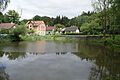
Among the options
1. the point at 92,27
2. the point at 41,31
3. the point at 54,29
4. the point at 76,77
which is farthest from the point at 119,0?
the point at 54,29

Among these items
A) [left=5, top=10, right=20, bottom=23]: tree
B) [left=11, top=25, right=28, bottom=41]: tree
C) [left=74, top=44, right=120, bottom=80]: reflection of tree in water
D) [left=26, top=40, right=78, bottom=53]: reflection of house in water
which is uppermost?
[left=5, top=10, right=20, bottom=23]: tree

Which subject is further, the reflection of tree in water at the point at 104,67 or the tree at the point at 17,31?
the tree at the point at 17,31

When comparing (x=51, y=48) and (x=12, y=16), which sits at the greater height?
(x=12, y=16)

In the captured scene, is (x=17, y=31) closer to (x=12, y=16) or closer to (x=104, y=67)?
(x=104, y=67)

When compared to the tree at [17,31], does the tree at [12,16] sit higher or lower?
higher

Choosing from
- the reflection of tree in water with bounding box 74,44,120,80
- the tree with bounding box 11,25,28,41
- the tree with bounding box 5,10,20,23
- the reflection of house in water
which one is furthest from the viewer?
the tree with bounding box 5,10,20,23

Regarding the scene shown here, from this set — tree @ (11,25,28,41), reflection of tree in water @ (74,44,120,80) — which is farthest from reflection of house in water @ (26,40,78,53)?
tree @ (11,25,28,41)

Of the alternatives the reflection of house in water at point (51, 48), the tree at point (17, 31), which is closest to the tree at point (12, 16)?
the tree at point (17, 31)

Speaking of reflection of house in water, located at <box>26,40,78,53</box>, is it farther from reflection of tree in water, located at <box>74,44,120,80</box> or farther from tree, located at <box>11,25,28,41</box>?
tree, located at <box>11,25,28,41</box>

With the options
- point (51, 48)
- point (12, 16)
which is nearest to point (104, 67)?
point (51, 48)

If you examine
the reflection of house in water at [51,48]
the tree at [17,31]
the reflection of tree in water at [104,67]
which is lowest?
the reflection of tree in water at [104,67]

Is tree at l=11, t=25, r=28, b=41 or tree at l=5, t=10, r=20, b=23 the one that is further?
tree at l=5, t=10, r=20, b=23

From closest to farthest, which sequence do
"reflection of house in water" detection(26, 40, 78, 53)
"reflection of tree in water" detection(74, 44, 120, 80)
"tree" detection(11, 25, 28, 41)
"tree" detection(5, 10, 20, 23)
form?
"reflection of tree in water" detection(74, 44, 120, 80), "reflection of house in water" detection(26, 40, 78, 53), "tree" detection(11, 25, 28, 41), "tree" detection(5, 10, 20, 23)

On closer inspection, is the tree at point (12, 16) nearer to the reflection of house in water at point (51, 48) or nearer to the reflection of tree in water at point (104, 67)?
the reflection of house in water at point (51, 48)
